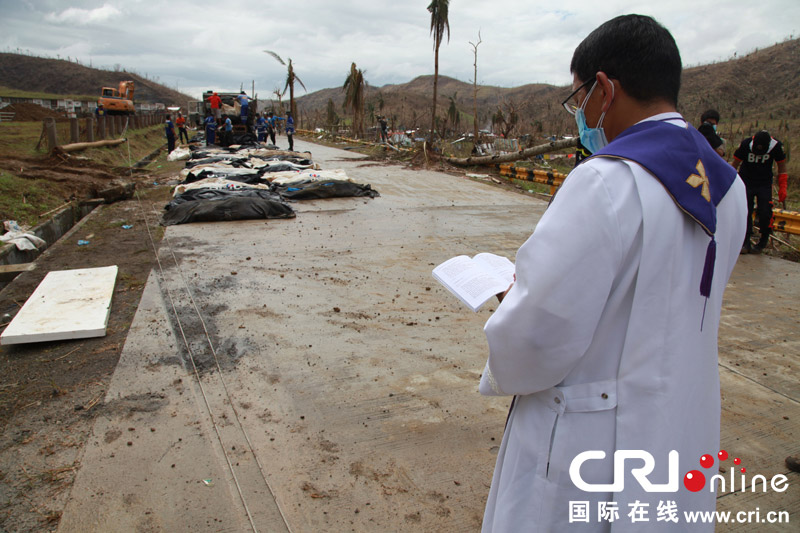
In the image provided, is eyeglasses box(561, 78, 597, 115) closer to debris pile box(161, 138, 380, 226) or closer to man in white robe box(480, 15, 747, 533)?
man in white robe box(480, 15, 747, 533)

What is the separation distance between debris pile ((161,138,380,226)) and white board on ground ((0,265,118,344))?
10.8 ft

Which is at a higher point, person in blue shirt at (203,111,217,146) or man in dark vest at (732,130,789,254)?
person in blue shirt at (203,111,217,146)

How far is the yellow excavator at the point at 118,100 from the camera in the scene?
3488 centimetres

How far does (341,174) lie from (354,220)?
3346 mm

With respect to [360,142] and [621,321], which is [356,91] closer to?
[360,142]

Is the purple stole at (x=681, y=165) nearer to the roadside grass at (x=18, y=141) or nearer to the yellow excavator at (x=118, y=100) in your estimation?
the roadside grass at (x=18, y=141)

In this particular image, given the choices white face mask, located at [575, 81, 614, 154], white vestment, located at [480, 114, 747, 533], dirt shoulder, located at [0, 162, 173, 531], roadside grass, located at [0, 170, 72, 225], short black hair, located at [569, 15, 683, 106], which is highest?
short black hair, located at [569, 15, 683, 106]

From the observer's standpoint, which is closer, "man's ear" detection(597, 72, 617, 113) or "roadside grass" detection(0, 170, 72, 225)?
"man's ear" detection(597, 72, 617, 113)

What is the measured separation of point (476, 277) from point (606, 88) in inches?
22.5

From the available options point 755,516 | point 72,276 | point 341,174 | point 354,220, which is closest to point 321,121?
point 341,174

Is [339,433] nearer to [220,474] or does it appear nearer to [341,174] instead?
[220,474]

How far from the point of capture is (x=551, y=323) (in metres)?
1.01

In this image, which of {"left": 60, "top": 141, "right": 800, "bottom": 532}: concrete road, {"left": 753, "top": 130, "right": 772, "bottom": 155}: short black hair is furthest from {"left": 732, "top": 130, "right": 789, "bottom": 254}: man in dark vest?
{"left": 60, "top": 141, "right": 800, "bottom": 532}: concrete road

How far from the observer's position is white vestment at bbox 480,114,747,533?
3.26 ft
